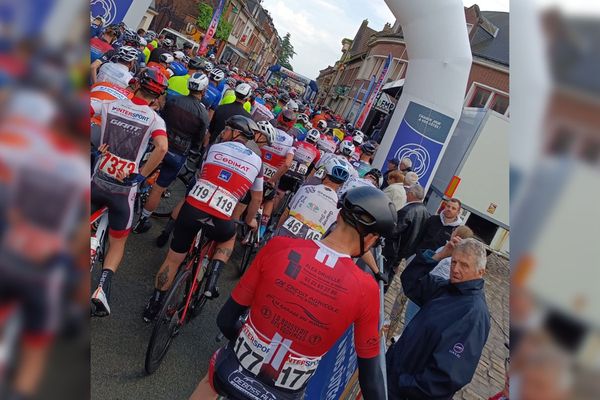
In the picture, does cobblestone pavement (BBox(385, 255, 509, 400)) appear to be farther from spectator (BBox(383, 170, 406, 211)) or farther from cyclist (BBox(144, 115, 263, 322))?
cyclist (BBox(144, 115, 263, 322))

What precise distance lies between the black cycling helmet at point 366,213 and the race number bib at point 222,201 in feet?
6.21

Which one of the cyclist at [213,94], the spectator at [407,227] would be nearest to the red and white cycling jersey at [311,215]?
the spectator at [407,227]

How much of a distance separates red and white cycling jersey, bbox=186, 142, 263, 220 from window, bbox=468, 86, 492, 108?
112 ft

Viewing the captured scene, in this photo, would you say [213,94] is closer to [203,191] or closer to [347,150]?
[347,150]

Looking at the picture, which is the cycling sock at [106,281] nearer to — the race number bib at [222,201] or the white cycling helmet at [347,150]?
the race number bib at [222,201]

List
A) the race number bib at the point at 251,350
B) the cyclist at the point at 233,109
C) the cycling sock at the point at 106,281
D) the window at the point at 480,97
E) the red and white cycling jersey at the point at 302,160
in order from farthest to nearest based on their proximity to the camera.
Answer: the window at the point at 480,97 < the red and white cycling jersey at the point at 302,160 < the cyclist at the point at 233,109 < the cycling sock at the point at 106,281 < the race number bib at the point at 251,350

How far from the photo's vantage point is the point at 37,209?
1.32 ft

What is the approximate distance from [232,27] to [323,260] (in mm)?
72034

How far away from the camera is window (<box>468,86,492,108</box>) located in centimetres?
3562

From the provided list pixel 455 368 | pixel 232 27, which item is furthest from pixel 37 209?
pixel 232 27

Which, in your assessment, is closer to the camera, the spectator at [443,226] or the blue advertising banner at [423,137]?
the spectator at [443,226]

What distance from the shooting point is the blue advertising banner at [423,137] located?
36.7 ft

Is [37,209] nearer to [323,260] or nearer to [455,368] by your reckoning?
[323,260]

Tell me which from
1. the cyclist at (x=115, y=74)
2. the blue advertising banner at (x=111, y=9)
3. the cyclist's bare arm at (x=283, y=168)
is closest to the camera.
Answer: the cyclist at (x=115, y=74)
